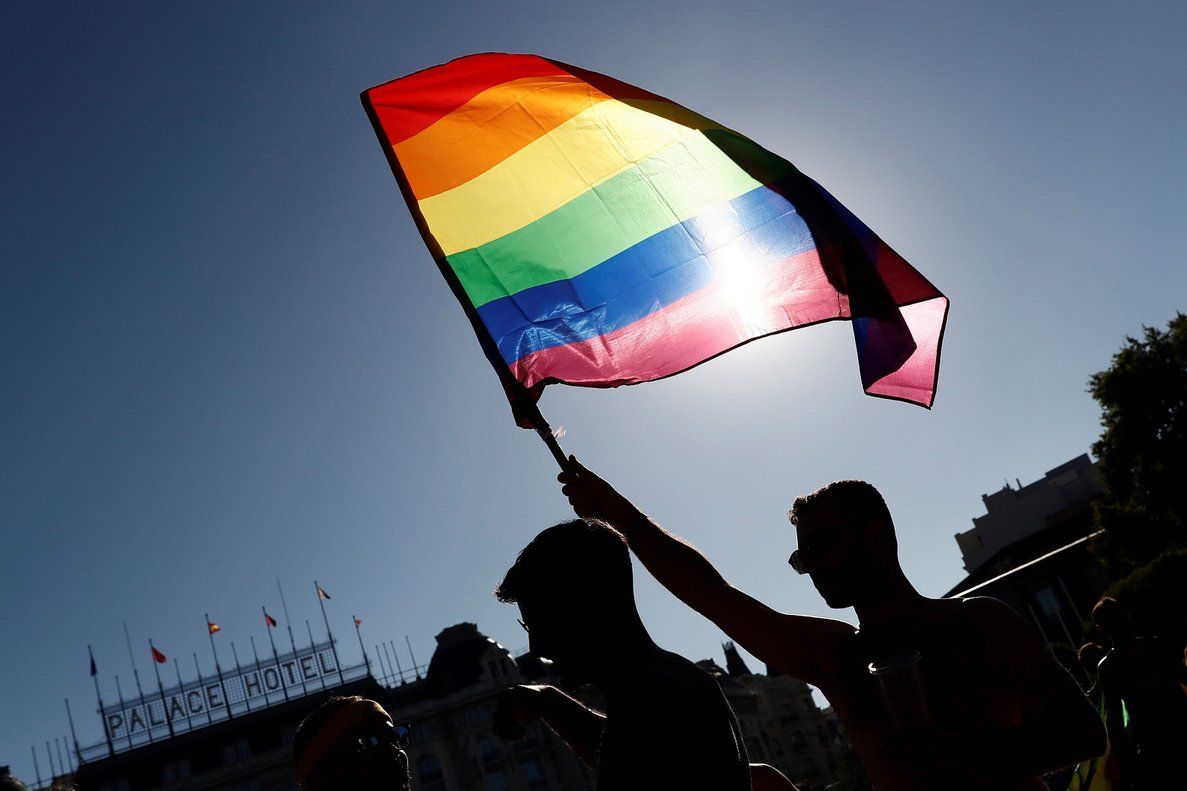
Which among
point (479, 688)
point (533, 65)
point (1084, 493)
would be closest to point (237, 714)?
point (479, 688)

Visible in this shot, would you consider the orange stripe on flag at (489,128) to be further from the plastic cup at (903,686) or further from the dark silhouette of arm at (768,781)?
the plastic cup at (903,686)

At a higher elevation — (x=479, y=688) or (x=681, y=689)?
(x=479, y=688)

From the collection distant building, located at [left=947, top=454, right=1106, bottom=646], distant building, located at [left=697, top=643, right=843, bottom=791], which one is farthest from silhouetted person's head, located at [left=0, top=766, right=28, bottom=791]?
distant building, located at [left=697, top=643, right=843, bottom=791]

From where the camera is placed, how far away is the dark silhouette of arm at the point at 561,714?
240cm

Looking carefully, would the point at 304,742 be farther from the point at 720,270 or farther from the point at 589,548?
the point at 720,270

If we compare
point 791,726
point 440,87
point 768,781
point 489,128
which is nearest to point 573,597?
point 768,781

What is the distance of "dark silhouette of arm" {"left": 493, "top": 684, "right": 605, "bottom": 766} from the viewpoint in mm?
2404

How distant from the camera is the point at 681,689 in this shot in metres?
1.64

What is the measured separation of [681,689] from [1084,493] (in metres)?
60.7

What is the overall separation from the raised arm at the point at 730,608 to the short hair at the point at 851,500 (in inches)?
10.9

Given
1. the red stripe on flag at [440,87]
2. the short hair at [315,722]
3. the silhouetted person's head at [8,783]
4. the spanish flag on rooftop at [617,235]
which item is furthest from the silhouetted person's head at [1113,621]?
the silhouetted person's head at [8,783]

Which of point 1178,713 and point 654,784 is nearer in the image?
point 654,784

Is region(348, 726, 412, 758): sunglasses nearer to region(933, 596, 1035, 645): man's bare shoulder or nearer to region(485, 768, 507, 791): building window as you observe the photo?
region(933, 596, 1035, 645): man's bare shoulder

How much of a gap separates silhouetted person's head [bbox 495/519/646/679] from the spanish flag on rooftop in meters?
1.78
